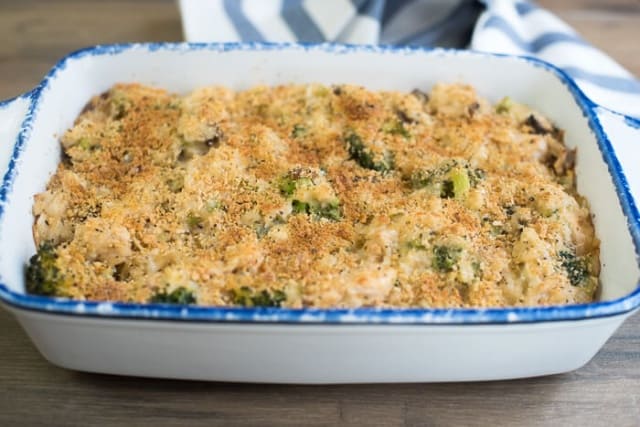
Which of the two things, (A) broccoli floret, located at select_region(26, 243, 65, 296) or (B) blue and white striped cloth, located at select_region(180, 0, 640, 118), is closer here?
(A) broccoli floret, located at select_region(26, 243, 65, 296)

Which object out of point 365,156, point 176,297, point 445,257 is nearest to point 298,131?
point 365,156

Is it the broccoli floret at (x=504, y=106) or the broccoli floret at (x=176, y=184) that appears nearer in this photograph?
the broccoli floret at (x=176, y=184)

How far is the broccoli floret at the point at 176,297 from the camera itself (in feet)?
6.22

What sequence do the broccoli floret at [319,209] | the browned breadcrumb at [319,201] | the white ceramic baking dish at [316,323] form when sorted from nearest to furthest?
the white ceramic baking dish at [316,323], the browned breadcrumb at [319,201], the broccoli floret at [319,209]

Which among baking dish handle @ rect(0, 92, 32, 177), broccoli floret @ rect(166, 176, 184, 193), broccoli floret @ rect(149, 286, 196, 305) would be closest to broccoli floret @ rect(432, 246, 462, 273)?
broccoli floret @ rect(149, 286, 196, 305)

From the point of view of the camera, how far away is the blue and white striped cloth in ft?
10.4

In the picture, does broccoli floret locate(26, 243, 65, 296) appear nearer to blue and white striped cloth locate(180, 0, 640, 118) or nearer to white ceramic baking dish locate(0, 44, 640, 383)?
white ceramic baking dish locate(0, 44, 640, 383)

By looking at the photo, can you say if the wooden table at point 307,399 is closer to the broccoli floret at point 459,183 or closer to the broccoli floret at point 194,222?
the broccoli floret at point 194,222

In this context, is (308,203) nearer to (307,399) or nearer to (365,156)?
(365,156)

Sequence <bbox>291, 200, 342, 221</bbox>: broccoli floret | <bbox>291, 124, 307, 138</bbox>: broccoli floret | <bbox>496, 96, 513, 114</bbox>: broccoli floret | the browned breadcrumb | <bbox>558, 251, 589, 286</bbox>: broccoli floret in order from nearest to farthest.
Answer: the browned breadcrumb
<bbox>558, 251, 589, 286</bbox>: broccoli floret
<bbox>291, 200, 342, 221</bbox>: broccoli floret
<bbox>291, 124, 307, 138</bbox>: broccoli floret
<bbox>496, 96, 513, 114</bbox>: broccoli floret

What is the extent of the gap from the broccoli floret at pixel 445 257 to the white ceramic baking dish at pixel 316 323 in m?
0.29

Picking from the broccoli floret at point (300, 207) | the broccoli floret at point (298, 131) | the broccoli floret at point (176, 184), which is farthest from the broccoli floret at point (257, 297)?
the broccoli floret at point (298, 131)

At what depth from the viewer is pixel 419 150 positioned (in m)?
2.46

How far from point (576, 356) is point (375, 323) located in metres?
0.62
